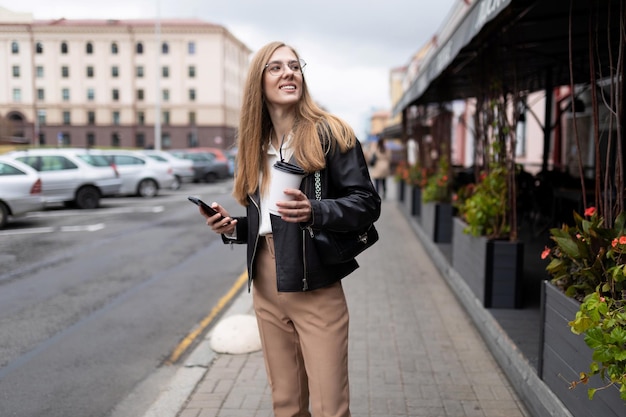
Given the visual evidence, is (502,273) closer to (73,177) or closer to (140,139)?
(73,177)

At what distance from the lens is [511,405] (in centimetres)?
393

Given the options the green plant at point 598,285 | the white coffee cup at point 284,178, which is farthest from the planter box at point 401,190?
the white coffee cup at point 284,178

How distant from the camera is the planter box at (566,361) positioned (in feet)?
9.07

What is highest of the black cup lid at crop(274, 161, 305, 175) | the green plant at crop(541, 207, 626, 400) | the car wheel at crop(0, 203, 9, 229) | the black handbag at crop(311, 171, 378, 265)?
the black cup lid at crop(274, 161, 305, 175)

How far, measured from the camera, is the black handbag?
241cm

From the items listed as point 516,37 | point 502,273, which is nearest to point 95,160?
point 516,37

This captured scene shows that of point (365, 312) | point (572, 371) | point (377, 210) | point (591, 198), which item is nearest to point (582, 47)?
point (591, 198)

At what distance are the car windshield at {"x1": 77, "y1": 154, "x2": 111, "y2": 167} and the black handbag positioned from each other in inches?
650

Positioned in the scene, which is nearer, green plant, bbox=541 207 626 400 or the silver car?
green plant, bbox=541 207 626 400

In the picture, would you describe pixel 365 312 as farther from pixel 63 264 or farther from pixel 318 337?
pixel 63 264

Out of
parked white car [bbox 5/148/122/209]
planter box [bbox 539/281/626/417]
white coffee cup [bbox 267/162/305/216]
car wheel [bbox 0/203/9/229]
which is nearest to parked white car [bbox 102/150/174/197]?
parked white car [bbox 5/148/122/209]

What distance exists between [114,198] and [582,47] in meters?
16.2

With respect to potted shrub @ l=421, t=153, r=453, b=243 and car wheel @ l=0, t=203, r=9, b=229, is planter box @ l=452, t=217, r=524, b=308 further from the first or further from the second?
car wheel @ l=0, t=203, r=9, b=229

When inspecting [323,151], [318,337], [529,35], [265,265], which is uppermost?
[529,35]
